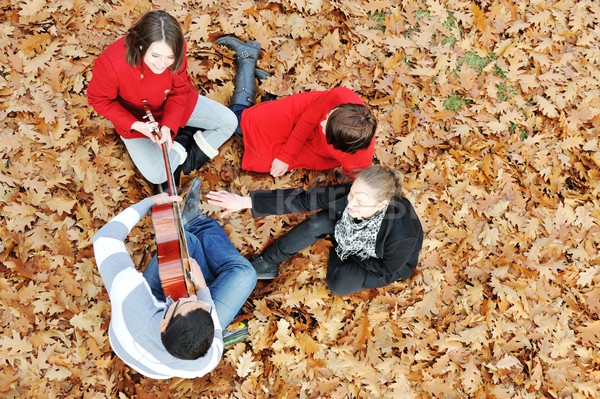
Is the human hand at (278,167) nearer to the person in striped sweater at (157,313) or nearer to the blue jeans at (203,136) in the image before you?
the blue jeans at (203,136)

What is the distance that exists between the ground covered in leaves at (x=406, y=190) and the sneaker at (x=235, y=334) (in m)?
0.10

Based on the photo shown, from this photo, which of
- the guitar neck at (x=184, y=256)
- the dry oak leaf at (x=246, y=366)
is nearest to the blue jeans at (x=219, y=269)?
the guitar neck at (x=184, y=256)

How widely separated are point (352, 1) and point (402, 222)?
2583 mm

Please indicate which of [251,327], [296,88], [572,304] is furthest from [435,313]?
[296,88]

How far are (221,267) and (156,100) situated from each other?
1370mm

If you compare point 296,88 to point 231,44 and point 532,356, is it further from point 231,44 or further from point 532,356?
point 532,356

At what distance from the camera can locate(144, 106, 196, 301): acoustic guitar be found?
283 centimetres

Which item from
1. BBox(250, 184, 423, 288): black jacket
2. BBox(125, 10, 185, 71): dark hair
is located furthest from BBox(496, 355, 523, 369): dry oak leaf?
BBox(125, 10, 185, 71): dark hair

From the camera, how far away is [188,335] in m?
2.33

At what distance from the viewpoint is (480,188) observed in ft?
13.6

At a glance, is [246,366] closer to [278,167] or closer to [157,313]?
[157,313]

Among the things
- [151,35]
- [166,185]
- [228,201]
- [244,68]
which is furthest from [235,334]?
[244,68]

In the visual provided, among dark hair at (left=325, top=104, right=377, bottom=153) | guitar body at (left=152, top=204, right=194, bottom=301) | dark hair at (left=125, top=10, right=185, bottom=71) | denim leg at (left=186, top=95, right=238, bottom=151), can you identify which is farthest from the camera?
denim leg at (left=186, top=95, right=238, bottom=151)

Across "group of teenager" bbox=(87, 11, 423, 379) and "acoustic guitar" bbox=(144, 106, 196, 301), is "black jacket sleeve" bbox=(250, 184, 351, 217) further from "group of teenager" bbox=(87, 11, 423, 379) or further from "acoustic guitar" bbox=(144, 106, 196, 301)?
"acoustic guitar" bbox=(144, 106, 196, 301)
